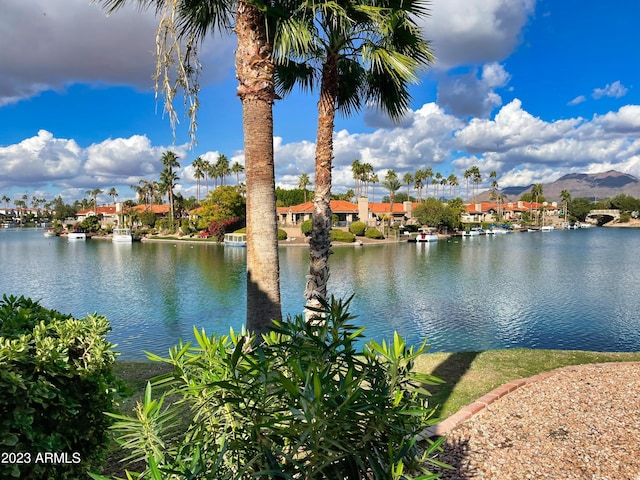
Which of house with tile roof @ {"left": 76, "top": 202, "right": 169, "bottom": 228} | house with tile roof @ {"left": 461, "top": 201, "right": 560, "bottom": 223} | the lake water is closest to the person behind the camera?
the lake water

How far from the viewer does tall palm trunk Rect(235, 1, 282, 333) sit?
5.78 metres

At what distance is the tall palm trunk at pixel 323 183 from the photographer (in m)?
8.20

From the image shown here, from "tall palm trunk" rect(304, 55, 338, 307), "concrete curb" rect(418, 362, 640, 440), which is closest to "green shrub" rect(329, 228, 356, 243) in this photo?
"tall palm trunk" rect(304, 55, 338, 307)

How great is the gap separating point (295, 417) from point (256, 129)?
481 centimetres

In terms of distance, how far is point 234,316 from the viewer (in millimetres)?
18719

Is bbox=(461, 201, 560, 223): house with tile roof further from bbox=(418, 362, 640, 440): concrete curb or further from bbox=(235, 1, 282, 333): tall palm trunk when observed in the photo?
bbox=(235, 1, 282, 333): tall palm trunk

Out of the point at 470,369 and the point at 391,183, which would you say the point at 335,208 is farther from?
the point at 470,369

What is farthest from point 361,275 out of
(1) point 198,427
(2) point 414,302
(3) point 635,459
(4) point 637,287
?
(1) point 198,427

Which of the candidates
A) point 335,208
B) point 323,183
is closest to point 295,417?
point 323,183

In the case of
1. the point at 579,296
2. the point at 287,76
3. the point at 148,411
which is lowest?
the point at 579,296

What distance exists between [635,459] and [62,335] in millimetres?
5633

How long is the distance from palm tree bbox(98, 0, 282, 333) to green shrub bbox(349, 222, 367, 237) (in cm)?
5929

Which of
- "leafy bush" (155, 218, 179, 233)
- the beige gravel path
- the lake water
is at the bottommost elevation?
the lake water

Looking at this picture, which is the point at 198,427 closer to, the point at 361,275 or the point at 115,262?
the point at 361,275
